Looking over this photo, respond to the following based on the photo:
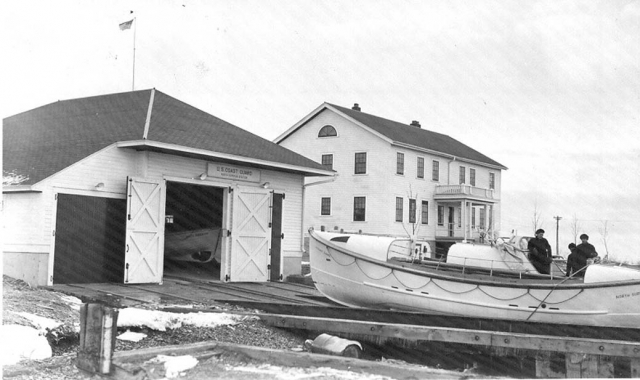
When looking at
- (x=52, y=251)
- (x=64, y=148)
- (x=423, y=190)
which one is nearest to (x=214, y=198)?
(x=64, y=148)

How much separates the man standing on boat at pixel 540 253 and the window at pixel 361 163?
22.7m

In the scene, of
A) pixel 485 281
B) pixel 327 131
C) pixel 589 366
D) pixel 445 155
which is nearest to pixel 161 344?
pixel 589 366

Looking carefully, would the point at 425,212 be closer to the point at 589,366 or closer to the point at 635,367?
the point at 589,366

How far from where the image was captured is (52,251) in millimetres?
14727

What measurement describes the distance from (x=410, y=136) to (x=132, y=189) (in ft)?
88.8

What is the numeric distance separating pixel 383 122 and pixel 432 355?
31246 mm

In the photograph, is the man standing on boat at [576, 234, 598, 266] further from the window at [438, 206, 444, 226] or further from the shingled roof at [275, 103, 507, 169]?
the window at [438, 206, 444, 226]

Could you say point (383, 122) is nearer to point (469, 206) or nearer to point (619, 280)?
point (469, 206)

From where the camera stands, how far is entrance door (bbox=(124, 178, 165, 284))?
15758 mm

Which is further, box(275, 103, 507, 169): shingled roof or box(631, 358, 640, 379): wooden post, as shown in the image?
box(275, 103, 507, 169): shingled roof

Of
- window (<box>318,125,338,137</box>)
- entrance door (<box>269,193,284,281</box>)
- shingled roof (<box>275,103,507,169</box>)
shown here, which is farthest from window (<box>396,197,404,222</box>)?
entrance door (<box>269,193,284,281</box>)

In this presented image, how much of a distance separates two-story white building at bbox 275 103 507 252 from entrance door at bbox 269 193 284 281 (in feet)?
53.6

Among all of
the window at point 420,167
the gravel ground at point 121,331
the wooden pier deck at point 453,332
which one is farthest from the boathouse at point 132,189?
the window at point 420,167

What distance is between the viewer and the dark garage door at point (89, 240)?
49.0 feet
